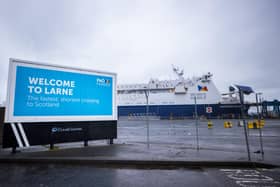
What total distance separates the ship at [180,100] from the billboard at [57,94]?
32499 millimetres

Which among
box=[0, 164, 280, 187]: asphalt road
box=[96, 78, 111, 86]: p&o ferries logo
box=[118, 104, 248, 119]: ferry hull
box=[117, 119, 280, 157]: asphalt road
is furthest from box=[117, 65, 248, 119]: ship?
box=[0, 164, 280, 187]: asphalt road

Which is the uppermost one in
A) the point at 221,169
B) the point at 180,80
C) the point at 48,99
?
the point at 180,80

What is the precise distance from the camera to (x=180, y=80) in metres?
48.4

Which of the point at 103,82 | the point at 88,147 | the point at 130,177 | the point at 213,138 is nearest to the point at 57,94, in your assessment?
the point at 103,82

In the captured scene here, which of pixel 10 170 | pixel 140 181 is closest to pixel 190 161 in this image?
pixel 140 181

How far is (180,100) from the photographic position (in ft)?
146

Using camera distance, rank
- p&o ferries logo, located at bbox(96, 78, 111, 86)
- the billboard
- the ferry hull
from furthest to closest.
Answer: the ferry hull < p&o ferries logo, located at bbox(96, 78, 111, 86) < the billboard

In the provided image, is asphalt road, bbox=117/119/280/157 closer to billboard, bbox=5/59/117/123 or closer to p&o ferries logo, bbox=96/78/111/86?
billboard, bbox=5/59/117/123

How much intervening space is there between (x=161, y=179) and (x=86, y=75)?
5.48 metres

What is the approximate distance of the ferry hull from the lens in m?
40.4

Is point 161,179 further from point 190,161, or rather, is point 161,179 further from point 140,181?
point 190,161

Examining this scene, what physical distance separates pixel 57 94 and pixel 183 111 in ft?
134

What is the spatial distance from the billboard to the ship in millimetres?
32499

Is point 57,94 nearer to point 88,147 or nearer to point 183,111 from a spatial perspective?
point 88,147
